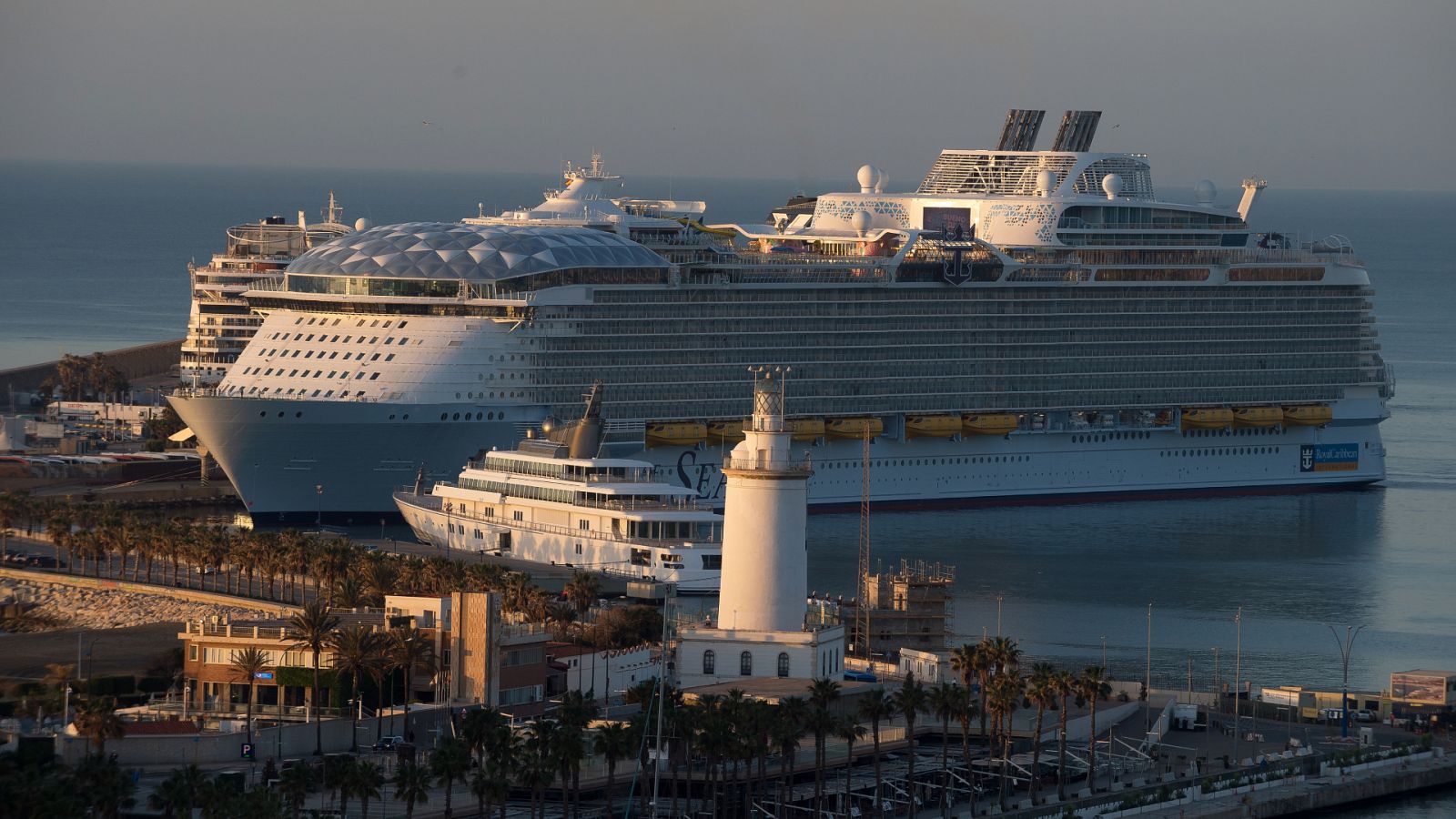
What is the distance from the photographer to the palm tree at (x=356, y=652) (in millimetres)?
51156

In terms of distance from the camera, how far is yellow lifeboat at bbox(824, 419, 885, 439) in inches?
3861

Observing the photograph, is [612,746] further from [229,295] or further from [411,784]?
[229,295]

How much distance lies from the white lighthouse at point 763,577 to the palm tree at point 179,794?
13.8 meters

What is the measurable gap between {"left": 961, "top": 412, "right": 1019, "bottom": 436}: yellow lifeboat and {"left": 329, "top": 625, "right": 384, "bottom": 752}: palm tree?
172 ft

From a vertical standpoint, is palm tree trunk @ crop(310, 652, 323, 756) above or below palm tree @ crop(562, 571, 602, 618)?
below

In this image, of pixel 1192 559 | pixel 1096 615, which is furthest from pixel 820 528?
pixel 1096 615

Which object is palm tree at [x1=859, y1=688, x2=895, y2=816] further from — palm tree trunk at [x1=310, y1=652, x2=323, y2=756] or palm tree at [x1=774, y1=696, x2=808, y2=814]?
palm tree trunk at [x1=310, y1=652, x2=323, y2=756]

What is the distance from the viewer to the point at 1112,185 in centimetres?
10694

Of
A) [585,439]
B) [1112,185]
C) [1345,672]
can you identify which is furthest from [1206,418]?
[1345,672]

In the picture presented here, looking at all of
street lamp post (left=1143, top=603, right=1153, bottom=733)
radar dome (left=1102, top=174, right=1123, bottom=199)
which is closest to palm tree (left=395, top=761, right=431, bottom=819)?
street lamp post (left=1143, top=603, right=1153, bottom=733)

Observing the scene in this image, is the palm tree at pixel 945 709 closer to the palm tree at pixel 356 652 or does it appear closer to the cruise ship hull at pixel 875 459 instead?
the palm tree at pixel 356 652

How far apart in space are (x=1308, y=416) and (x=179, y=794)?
76.8m

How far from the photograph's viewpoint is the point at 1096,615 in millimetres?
74250

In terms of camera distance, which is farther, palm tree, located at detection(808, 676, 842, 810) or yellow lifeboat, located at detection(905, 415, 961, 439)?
yellow lifeboat, located at detection(905, 415, 961, 439)
